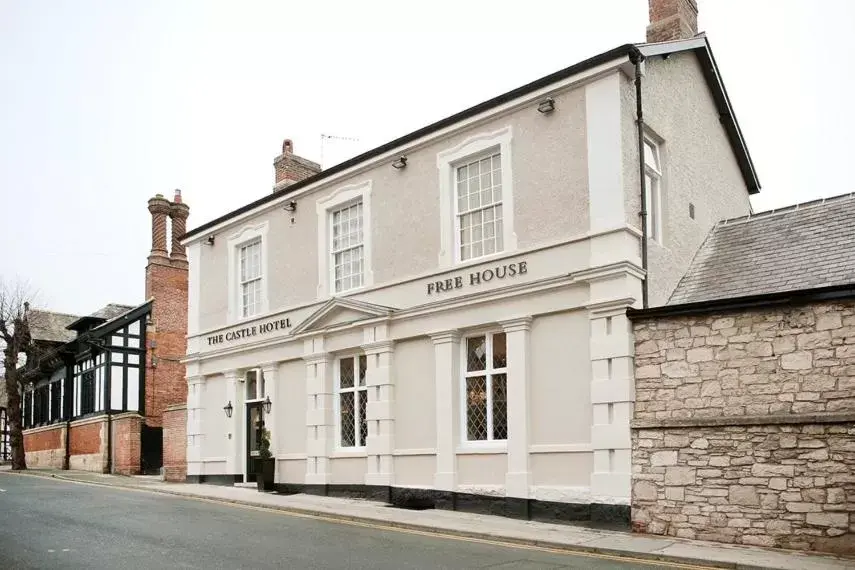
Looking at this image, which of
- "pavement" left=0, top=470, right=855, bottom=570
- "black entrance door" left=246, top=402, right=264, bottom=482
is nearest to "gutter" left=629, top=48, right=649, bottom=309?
"pavement" left=0, top=470, right=855, bottom=570

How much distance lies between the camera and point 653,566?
10.6 m

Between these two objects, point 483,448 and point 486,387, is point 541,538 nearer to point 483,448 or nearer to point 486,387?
point 483,448

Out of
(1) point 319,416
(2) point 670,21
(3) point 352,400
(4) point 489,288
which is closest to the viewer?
(4) point 489,288

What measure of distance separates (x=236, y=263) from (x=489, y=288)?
9.47 metres

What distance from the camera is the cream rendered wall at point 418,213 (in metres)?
15.4

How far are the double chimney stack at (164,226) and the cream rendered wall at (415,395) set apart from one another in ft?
55.6

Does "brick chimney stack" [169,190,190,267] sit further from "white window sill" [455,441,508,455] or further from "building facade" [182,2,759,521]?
"white window sill" [455,441,508,455]

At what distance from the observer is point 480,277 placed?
53.9 ft

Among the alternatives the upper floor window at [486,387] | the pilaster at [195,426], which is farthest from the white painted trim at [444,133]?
the pilaster at [195,426]

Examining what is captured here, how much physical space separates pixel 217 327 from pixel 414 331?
797 centimetres

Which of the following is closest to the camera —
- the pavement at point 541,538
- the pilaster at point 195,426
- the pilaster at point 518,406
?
the pavement at point 541,538

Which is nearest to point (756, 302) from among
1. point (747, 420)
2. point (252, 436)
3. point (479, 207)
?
point (747, 420)

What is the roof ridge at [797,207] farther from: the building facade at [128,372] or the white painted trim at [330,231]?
the building facade at [128,372]

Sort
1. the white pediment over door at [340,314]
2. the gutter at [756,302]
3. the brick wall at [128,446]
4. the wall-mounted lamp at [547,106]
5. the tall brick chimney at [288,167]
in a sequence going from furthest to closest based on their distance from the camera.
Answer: the brick wall at [128,446] < the tall brick chimney at [288,167] < the white pediment over door at [340,314] < the wall-mounted lamp at [547,106] < the gutter at [756,302]
